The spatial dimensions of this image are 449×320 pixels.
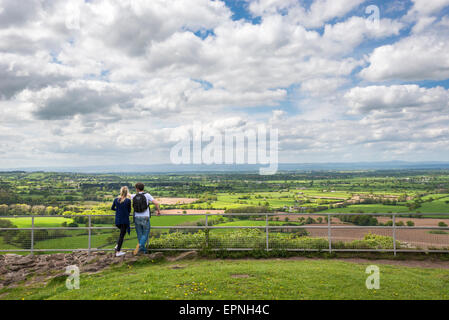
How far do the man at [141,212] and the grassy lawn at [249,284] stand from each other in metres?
1.23

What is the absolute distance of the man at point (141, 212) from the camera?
30.9ft

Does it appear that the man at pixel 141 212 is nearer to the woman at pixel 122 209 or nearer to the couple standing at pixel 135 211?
the couple standing at pixel 135 211

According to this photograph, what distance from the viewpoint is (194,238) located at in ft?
35.1

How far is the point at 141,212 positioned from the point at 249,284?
4.29 metres

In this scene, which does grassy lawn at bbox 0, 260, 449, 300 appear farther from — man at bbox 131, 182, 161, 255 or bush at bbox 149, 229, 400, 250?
bush at bbox 149, 229, 400, 250

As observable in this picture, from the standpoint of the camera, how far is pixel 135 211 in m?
9.56

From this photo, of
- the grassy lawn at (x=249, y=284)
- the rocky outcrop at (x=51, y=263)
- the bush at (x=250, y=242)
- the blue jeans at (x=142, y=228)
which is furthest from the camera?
the bush at (x=250, y=242)

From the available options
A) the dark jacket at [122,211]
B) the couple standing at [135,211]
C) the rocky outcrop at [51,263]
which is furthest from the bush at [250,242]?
the dark jacket at [122,211]

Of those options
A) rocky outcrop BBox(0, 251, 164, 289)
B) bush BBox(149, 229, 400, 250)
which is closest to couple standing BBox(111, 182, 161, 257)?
rocky outcrop BBox(0, 251, 164, 289)

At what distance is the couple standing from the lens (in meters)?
9.41

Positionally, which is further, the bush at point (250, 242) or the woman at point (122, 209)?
the bush at point (250, 242)

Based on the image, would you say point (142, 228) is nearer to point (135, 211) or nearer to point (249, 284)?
point (135, 211)
